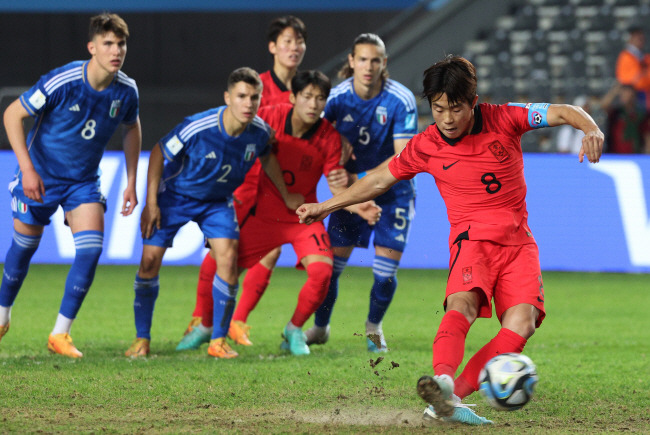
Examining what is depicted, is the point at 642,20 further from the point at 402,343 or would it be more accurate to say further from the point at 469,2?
the point at 402,343

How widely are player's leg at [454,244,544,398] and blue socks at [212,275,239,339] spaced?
8.05 ft

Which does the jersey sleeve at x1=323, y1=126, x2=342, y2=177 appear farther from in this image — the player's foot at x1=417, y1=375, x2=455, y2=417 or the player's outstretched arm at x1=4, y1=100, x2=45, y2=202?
the player's foot at x1=417, y1=375, x2=455, y2=417

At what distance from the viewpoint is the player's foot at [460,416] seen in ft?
14.8

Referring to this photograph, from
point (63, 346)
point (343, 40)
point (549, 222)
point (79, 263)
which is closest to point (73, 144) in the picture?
point (79, 263)

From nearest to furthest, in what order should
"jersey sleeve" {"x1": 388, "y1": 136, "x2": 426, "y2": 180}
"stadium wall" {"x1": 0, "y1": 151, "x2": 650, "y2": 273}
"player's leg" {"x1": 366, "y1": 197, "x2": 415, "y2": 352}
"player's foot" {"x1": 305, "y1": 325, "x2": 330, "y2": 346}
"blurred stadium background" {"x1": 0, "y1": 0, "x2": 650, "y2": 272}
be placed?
"jersey sleeve" {"x1": 388, "y1": 136, "x2": 426, "y2": 180} < "player's leg" {"x1": 366, "y1": 197, "x2": 415, "y2": 352} < "player's foot" {"x1": 305, "y1": 325, "x2": 330, "y2": 346} < "stadium wall" {"x1": 0, "y1": 151, "x2": 650, "y2": 273} < "blurred stadium background" {"x1": 0, "y1": 0, "x2": 650, "y2": 272}

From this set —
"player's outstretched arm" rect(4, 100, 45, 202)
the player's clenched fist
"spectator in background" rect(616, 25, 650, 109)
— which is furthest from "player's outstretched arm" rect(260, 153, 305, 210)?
"spectator in background" rect(616, 25, 650, 109)

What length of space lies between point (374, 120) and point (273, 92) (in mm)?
1046

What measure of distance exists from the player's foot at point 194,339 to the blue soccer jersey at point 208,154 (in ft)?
3.32

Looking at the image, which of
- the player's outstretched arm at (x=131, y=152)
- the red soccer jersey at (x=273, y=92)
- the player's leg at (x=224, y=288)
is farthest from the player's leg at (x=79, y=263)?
the red soccer jersey at (x=273, y=92)

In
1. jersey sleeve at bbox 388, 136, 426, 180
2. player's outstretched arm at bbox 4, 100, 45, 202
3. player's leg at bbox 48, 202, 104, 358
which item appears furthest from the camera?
player's leg at bbox 48, 202, 104, 358

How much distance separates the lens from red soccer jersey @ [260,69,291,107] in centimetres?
768

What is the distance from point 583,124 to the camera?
175 inches

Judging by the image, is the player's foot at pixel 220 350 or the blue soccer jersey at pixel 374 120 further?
the blue soccer jersey at pixel 374 120

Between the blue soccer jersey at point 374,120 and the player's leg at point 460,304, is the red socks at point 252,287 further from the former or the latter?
the player's leg at point 460,304
